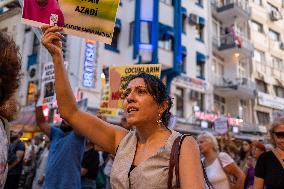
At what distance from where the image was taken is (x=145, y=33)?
2123 cm

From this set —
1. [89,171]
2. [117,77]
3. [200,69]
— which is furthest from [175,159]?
[200,69]

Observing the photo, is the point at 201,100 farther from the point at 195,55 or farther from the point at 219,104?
the point at 219,104

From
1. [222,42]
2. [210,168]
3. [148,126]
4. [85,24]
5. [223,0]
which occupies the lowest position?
Result: [210,168]

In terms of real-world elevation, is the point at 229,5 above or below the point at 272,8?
below

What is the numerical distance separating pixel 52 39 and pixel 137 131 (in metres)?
0.87

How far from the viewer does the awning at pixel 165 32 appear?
22523 mm

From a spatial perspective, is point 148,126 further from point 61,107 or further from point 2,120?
point 2,120


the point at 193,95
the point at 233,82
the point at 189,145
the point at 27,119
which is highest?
the point at 233,82

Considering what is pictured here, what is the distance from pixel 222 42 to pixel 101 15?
27816mm

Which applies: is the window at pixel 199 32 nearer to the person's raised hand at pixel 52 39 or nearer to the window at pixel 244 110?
the window at pixel 244 110

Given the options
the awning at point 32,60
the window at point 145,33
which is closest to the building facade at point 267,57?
the window at point 145,33

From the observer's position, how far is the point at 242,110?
3108 centimetres

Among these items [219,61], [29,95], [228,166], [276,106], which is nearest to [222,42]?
[219,61]

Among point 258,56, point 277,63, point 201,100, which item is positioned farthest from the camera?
point 277,63
